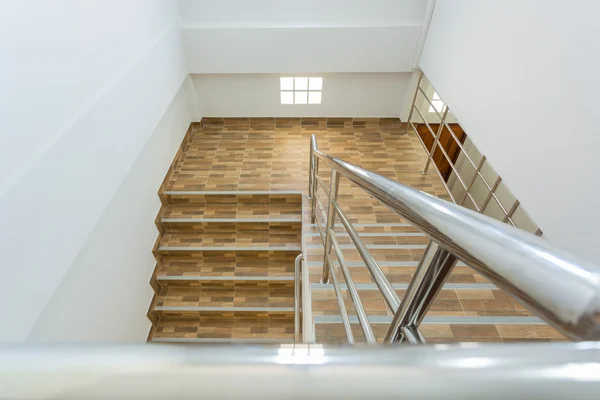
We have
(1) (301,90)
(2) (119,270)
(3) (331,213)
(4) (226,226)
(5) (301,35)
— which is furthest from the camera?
(1) (301,90)

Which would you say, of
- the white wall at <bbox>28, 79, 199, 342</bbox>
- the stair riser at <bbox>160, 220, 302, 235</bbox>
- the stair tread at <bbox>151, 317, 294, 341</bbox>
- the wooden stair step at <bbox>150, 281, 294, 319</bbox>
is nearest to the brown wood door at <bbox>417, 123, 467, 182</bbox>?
the stair riser at <bbox>160, 220, 302, 235</bbox>

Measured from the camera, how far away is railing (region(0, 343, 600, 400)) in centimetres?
18

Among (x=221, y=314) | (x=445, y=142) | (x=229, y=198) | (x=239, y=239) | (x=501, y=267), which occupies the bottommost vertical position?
(x=501, y=267)

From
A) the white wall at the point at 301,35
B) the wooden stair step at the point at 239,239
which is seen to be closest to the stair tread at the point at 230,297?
the wooden stair step at the point at 239,239

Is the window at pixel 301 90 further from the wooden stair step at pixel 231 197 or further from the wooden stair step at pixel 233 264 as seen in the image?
the wooden stair step at pixel 233 264

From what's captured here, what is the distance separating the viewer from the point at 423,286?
563 millimetres

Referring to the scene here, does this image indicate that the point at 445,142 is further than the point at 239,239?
Yes

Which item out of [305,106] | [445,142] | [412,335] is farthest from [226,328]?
[445,142]

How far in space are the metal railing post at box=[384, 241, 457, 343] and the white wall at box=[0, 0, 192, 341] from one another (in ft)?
7.36

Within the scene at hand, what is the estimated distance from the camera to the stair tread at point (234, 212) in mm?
4523

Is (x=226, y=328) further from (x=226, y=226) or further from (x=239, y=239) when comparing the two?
(x=226, y=226)

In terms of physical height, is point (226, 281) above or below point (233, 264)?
below

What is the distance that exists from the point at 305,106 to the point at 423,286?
5.61 m

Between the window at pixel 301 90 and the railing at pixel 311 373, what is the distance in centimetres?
577
